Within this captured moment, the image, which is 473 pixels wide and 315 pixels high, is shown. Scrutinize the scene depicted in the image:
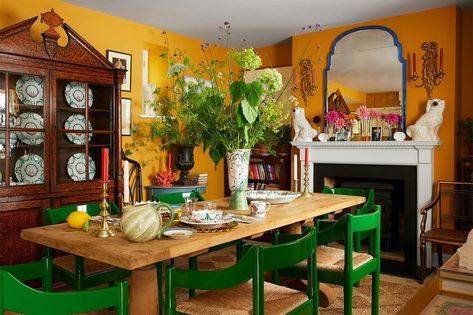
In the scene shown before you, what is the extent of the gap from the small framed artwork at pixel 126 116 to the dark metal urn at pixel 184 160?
54 centimetres

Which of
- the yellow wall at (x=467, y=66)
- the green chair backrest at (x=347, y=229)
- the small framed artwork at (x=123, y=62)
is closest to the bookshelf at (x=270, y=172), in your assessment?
the small framed artwork at (x=123, y=62)

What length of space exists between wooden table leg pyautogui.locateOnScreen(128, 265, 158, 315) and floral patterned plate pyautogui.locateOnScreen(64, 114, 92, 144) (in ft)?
7.10

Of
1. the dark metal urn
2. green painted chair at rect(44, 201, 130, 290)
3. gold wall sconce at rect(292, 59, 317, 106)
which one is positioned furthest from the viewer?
gold wall sconce at rect(292, 59, 317, 106)

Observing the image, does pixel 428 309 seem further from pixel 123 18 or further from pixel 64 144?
pixel 123 18

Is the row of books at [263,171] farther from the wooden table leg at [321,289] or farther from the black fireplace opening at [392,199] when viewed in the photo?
the wooden table leg at [321,289]

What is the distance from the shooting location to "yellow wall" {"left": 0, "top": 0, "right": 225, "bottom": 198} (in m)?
3.63

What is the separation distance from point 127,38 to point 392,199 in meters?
3.08

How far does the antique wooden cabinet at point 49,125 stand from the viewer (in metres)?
3.12

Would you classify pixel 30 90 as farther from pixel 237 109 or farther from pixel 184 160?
pixel 237 109

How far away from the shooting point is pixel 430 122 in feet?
13.0

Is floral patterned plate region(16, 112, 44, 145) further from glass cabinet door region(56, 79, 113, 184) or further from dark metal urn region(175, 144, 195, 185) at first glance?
dark metal urn region(175, 144, 195, 185)

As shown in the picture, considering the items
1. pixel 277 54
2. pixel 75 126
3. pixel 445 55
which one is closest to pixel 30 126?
pixel 75 126

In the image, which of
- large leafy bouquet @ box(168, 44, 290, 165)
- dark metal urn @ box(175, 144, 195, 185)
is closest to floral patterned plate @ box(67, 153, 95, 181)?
dark metal urn @ box(175, 144, 195, 185)

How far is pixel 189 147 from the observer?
15.1 ft
